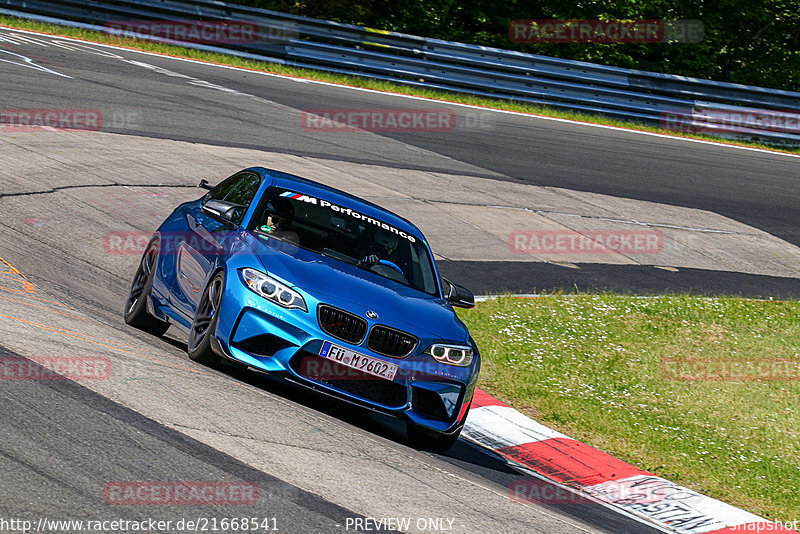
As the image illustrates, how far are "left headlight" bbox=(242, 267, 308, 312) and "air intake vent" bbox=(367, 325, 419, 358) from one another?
50 centimetres

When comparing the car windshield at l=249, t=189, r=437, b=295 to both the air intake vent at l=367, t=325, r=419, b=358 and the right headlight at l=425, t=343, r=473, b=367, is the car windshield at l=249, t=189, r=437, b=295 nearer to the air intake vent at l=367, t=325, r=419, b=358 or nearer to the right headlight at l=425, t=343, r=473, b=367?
the right headlight at l=425, t=343, r=473, b=367

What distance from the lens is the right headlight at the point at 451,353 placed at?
691cm

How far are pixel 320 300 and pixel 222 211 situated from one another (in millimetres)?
1468

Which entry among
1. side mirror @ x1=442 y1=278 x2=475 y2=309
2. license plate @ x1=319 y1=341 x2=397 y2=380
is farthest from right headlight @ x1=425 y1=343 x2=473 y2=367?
side mirror @ x1=442 y1=278 x2=475 y2=309

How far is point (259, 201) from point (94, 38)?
58.7 feet

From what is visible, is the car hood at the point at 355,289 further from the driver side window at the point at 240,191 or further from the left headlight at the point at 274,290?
the driver side window at the point at 240,191

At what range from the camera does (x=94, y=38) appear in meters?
24.0

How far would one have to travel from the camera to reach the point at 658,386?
999 cm

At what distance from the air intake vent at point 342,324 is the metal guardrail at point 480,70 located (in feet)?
62.9

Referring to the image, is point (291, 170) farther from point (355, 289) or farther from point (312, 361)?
point (312, 361)

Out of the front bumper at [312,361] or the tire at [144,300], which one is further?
the tire at [144,300]

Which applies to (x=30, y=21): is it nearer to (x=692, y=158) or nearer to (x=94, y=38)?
(x=94, y=38)

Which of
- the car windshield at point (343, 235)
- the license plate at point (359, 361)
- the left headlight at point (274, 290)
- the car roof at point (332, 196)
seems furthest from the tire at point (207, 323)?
the car roof at point (332, 196)

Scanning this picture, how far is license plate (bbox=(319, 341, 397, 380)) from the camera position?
6.55m
